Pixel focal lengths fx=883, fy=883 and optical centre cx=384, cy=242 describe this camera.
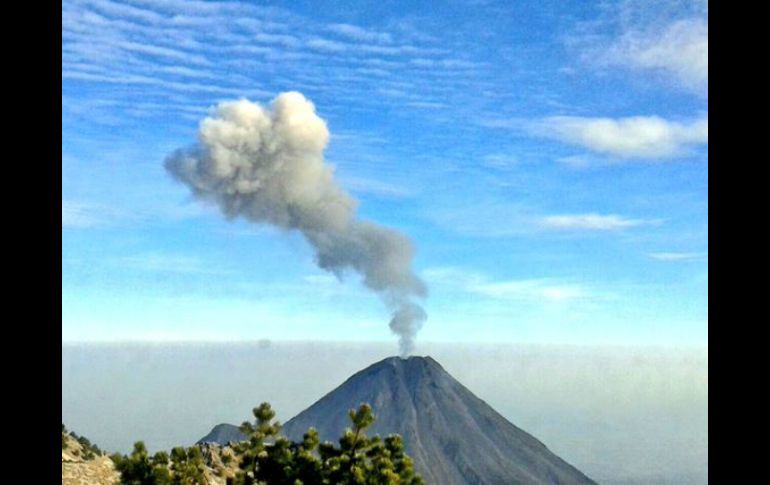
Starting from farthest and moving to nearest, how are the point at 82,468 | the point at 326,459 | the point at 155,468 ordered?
the point at 82,468
the point at 326,459
the point at 155,468

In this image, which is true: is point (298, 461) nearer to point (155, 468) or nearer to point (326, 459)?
point (326, 459)

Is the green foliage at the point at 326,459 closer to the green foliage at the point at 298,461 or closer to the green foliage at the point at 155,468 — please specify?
the green foliage at the point at 298,461

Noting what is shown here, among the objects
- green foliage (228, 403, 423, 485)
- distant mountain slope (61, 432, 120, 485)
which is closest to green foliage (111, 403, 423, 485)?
green foliage (228, 403, 423, 485)

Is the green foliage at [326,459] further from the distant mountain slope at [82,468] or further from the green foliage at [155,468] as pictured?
the distant mountain slope at [82,468]

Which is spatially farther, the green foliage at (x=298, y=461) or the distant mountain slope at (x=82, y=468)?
the distant mountain slope at (x=82, y=468)

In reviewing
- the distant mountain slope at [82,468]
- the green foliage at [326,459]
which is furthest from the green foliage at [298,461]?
the distant mountain slope at [82,468]

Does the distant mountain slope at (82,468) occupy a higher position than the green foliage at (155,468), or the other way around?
the green foliage at (155,468)

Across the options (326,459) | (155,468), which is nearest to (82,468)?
(155,468)
